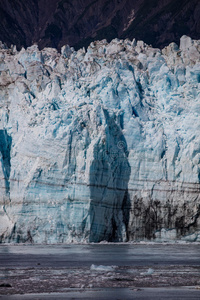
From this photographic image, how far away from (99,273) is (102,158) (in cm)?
1606

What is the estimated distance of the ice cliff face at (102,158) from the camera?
1533 inches

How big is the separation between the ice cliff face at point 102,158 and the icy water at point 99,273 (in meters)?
2.56

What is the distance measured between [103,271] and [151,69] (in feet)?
74.0

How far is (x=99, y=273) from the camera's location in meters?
23.8

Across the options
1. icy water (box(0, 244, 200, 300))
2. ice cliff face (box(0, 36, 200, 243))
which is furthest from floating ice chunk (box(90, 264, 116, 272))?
ice cliff face (box(0, 36, 200, 243))

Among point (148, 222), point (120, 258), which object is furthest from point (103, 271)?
point (148, 222)

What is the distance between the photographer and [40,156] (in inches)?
1569

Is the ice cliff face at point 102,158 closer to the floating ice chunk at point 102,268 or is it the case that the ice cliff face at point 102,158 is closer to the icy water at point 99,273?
the icy water at point 99,273

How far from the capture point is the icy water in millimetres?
19281

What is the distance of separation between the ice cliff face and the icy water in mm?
2561

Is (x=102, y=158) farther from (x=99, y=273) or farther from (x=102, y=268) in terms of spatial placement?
(x=99, y=273)

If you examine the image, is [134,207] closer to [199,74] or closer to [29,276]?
[199,74]

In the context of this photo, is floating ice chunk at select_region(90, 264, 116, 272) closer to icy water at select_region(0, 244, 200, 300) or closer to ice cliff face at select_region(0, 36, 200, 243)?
icy water at select_region(0, 244, 200, 300)

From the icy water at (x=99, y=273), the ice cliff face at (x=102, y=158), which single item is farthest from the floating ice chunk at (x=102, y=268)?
the ice cliff face at (x=102, y=158)
